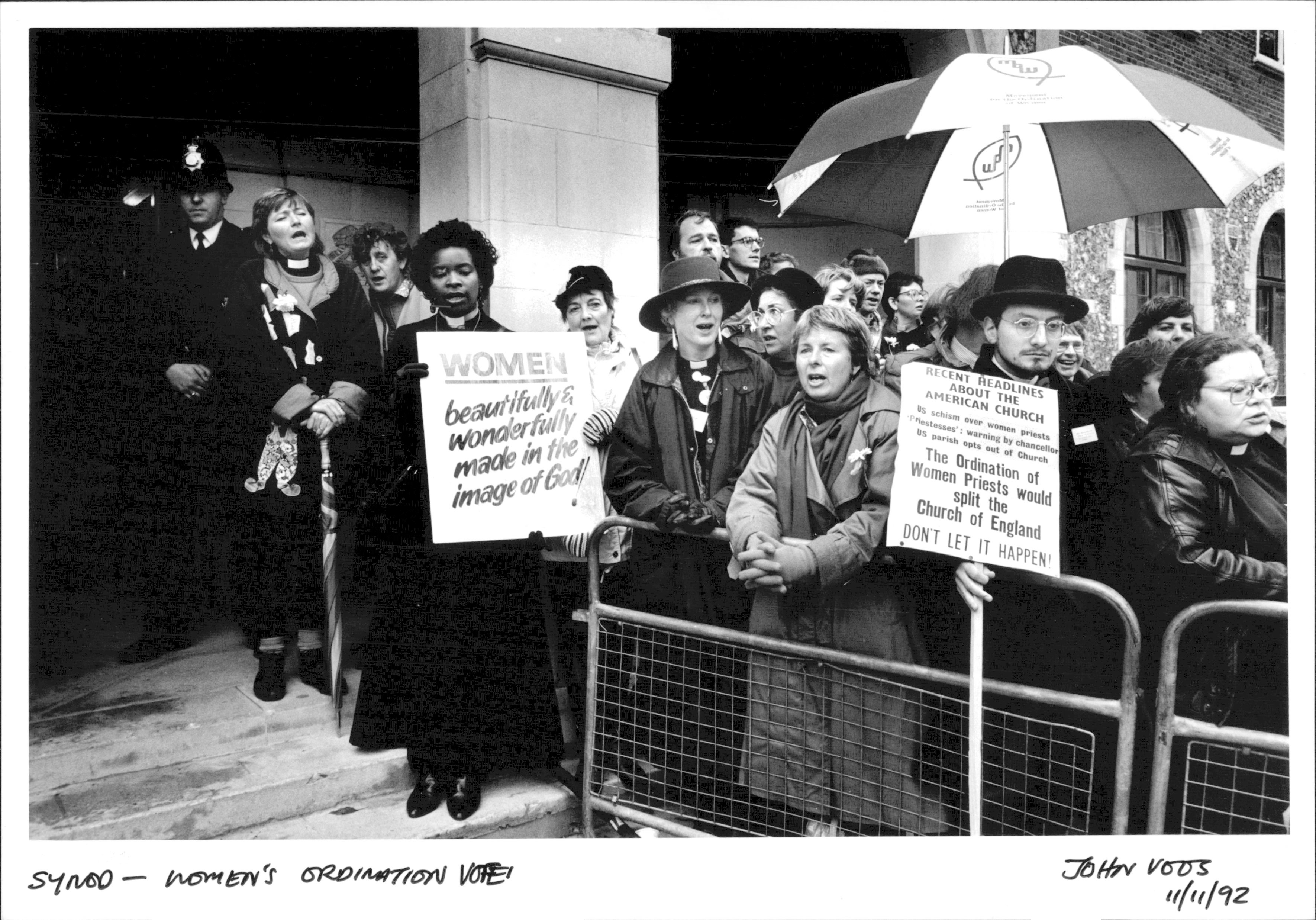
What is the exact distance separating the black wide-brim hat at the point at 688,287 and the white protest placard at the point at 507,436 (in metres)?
0.31

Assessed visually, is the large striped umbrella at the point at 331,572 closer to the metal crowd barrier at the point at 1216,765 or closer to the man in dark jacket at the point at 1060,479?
the man in dark jacket at the point at 1060,479

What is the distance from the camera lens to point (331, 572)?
337 centimetres

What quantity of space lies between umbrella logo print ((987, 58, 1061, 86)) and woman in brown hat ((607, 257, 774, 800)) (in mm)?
1181

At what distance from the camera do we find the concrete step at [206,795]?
3.04 meters

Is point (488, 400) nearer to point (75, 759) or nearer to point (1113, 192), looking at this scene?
point (75, 759)

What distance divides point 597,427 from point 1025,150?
197 centimetres

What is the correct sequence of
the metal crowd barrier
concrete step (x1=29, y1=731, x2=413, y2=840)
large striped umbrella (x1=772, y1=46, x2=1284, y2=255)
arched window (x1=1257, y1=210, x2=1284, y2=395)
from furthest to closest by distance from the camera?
1. arched window (x1=1257, y1=210, x2=1284, y2=395)
2. concrete step (x1=29, y1=731, x2=413, y2=840)
3. large striped umbrella (x1=772, y1=46, x2=1284, y2=255)
4. the metal crowd barrier

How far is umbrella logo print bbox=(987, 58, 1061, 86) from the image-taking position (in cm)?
298

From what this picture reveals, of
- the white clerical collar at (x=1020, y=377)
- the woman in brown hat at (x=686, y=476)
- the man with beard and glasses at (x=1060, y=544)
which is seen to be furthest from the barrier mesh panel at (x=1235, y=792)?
the woman in brown hat at (x=686, y=476)

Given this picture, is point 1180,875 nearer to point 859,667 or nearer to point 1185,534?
point 1185,534

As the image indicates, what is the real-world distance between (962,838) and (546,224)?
278 centimetres

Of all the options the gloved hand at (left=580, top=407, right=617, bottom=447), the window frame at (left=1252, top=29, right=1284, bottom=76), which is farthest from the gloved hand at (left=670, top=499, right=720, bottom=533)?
the window frame at (left=1252, top=29, right=1284, bottom=76)

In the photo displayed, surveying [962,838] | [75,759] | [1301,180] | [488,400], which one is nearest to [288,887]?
[75,759]

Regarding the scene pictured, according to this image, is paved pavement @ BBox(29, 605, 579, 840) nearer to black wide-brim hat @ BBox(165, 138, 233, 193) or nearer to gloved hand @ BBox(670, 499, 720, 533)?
gloved hand @ BBox(670, 499, 720, 533)
